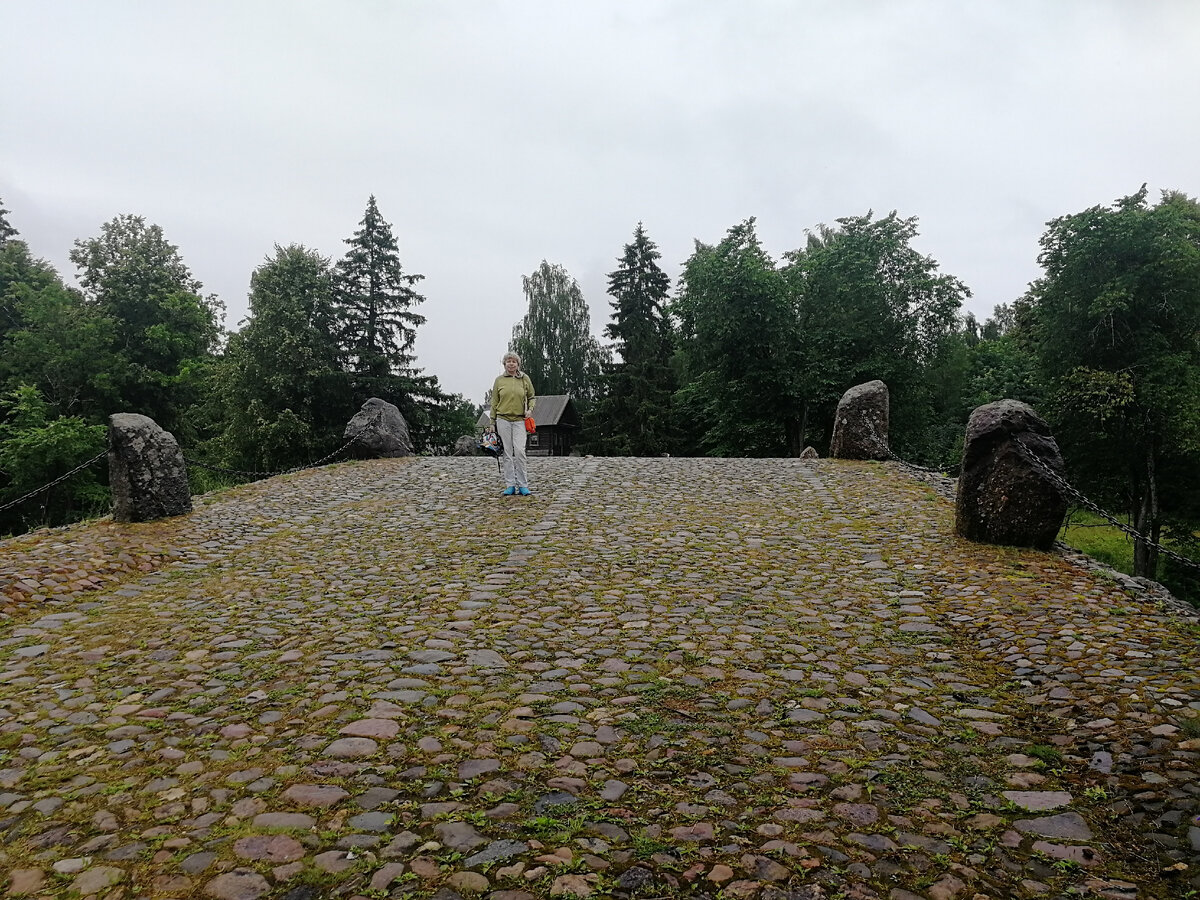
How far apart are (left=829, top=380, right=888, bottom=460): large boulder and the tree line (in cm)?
689

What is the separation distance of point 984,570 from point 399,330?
25844mm

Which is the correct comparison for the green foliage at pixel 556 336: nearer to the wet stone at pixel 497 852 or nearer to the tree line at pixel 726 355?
the tree line at pixel 726 355

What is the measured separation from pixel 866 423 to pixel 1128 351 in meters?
12.3

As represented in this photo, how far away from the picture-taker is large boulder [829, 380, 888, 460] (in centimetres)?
1598

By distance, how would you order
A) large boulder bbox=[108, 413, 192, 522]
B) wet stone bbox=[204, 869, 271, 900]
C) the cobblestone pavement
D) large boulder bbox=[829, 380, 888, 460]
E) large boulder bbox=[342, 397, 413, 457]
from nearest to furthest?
wet stone bbox=[204, 869, 271, 900]
the cobblestone pavement
large boulder bbox=[108, 413, 192, 522]
large boulder bbox=[829, 380, 888, 460]
large boulder bbox=[342, 397, 413, 457]

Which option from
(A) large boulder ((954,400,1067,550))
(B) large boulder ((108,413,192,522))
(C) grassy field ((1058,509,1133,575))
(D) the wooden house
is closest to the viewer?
(A) large boulder ((954,400,1067,550))

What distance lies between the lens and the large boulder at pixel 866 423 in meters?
16.0

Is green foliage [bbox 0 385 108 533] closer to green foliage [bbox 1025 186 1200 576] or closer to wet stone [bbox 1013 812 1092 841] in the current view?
wet stone [bbox 1013 812 1092 841]

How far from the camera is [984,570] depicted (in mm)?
7062

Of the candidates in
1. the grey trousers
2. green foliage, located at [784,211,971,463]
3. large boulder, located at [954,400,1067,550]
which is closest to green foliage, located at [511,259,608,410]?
green foliage, located at [784,211,971,463]

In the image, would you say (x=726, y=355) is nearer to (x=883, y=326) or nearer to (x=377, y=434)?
(x=883, y=326)

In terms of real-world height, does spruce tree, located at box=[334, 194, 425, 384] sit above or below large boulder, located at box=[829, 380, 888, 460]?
above

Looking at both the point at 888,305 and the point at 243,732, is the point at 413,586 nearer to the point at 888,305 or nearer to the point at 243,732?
the point at 243,732

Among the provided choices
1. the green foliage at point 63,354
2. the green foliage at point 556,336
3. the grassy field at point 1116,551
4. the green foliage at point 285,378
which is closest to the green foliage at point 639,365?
the green foliage at point 556,336
